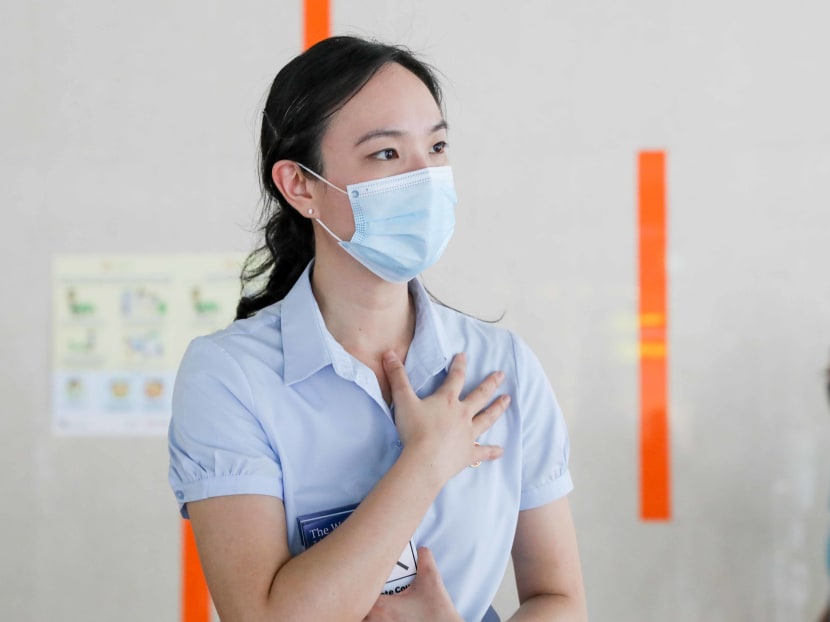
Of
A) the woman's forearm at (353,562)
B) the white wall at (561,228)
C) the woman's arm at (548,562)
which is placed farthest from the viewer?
the white wall at (561,228)

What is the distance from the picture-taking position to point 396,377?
1247mm

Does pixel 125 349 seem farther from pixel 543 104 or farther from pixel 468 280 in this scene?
pixel 543 104

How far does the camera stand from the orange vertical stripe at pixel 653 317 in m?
2.74

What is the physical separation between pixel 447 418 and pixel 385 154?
418 millimetres

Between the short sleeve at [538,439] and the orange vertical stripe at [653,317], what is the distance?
147 centimetres

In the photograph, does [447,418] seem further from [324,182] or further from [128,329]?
[128,329]

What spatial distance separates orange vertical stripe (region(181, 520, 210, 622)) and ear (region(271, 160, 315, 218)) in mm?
1878

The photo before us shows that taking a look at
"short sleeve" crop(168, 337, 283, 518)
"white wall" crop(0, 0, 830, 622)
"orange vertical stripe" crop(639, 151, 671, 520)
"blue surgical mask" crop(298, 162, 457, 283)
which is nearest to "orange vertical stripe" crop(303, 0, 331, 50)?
"white wall" crop(0, 0, 830, 622)

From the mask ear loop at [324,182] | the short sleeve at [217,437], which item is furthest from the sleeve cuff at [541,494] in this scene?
the mask ear loop at [324,182]

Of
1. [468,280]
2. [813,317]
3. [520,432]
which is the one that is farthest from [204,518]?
[813,317]

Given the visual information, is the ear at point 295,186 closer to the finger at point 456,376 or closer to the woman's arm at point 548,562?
the finger at point 456,376

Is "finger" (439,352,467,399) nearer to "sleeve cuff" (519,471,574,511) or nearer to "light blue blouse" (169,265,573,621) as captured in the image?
"light blue blouse" (169,265,573,621)

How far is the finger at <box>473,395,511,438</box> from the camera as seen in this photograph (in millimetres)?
1240

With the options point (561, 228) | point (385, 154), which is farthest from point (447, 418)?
point (561, 228)
